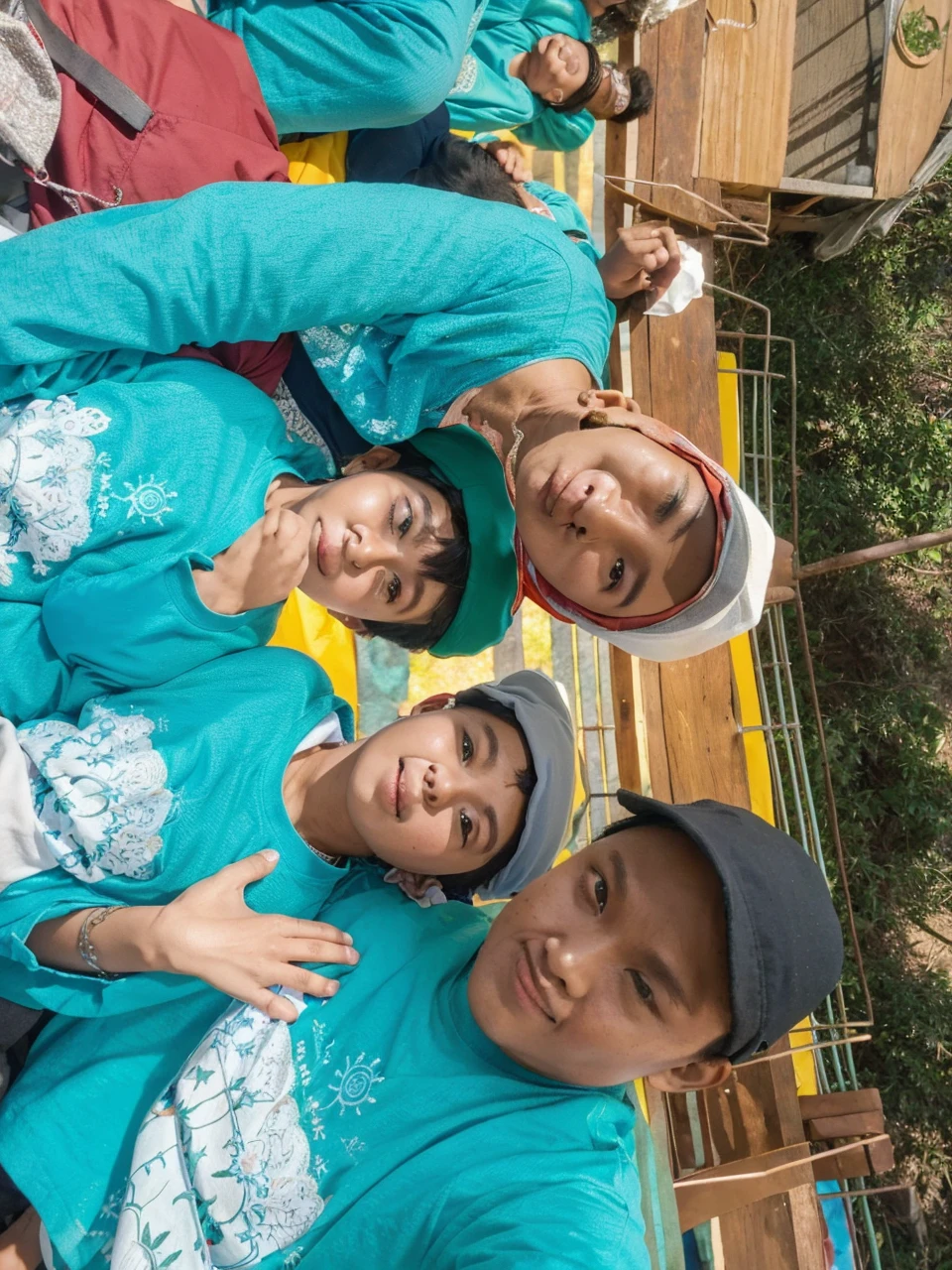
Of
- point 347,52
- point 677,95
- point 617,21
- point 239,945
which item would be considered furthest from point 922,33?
point 239,945

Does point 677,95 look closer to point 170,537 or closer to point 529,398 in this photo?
point 529,398

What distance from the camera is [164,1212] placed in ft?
5.28

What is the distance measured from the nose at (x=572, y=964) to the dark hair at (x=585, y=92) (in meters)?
3.04

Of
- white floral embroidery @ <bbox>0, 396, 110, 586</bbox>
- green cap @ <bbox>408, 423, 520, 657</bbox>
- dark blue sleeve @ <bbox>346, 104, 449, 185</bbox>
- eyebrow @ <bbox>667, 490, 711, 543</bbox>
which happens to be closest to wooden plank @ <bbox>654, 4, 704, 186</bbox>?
dark blue sleeve @ <bbox>346, 104, 449, 185</bbox>

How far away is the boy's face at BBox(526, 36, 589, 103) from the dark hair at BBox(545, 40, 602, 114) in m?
0.02

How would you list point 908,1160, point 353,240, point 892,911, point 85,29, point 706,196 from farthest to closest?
point 892,911 → point 908,1160 → point 706,196 → point 85,29 → point 353,240

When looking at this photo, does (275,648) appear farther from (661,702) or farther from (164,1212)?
(661,702)

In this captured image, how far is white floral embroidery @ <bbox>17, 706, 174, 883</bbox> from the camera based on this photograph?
69.7 inches

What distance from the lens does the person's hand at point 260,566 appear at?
1.85 metres

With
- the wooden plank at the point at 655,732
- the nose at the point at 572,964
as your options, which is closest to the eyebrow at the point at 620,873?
the nose at the point at 572,964

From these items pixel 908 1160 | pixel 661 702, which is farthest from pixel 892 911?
pixel 661 702

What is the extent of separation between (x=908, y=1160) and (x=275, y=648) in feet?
13.7

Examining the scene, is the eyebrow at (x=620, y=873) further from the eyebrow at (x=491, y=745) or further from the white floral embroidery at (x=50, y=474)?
the white floral embroidery at (x=50, y=474)

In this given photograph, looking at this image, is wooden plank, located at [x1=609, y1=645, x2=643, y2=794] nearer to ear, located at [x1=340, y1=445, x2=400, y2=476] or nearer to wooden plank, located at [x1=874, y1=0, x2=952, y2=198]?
ear, located at [x1=340, y1=445, x2=400, y2=476]
